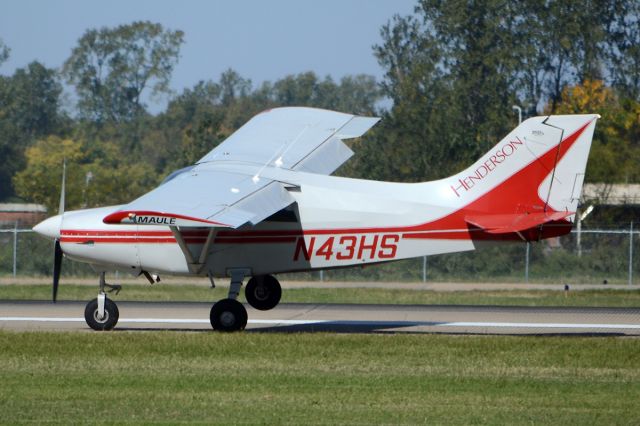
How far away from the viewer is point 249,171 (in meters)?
20.3

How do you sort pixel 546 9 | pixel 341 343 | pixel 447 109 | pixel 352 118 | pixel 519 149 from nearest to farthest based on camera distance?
pixel 341 343, pixel 519 149, pixel 352 118, pixel 447 109, pixel 546 9

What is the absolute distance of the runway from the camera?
21.3 metres

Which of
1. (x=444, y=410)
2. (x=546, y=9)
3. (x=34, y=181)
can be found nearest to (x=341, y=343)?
(x=444, y=410)

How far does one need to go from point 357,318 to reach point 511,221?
480 centimetres

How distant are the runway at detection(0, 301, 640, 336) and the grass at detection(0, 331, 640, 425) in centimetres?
209

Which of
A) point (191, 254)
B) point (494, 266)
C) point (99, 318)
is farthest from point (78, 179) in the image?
point (191, 254)

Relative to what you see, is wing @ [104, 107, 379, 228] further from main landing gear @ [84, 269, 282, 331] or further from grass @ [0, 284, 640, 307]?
grass @ [0, 284, 640, 307]

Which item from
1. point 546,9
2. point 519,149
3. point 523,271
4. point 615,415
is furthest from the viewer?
point 546,9

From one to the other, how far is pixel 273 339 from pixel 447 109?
1642 inches

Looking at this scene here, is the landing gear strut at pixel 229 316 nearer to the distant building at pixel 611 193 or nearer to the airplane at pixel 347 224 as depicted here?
the airplane at pixel 347 224

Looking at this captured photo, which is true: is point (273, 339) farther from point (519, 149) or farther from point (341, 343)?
point (519, 149)

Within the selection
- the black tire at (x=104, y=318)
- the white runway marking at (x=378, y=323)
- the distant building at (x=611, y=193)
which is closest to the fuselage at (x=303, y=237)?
the black tire at (x=104, y=318)

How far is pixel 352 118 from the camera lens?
2400 cm

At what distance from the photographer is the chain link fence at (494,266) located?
125 ft
